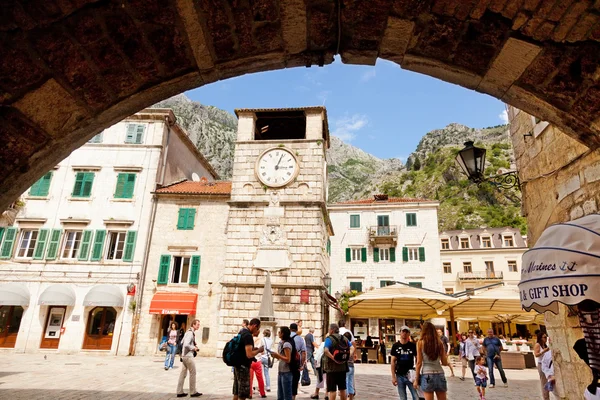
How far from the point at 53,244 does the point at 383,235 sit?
23.6 metres

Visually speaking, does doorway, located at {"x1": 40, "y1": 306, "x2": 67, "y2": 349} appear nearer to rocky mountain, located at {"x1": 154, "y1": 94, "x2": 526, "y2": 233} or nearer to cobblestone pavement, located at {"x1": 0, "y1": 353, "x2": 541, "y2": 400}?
cobblestone pavement, located at {"x1": 0, "y1": 353, "x2": 541, "y2": 400}

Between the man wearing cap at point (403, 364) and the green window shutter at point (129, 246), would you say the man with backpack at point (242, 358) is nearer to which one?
the man wearing cap at point (403, 364)

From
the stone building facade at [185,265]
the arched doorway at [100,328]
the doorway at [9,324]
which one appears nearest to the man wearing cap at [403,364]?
the stone building facade at [185,265]

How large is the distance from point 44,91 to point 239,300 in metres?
18.2

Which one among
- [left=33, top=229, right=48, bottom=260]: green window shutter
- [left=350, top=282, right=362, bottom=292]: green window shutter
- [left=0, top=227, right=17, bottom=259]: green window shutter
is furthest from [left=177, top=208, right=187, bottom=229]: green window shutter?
[left=350, top=282, right=362, bottom=292]: green window shutter

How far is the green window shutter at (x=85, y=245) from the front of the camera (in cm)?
2039

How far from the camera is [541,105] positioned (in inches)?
116

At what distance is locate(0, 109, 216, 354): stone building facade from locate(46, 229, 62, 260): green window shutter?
5cm

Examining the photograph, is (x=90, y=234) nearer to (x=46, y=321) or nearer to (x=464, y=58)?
(x=46, y=321)

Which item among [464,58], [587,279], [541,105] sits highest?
[464,58]

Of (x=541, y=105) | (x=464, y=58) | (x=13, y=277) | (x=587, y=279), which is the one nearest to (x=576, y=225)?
(x=587, y=279)

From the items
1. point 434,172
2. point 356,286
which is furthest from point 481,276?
point 434,172

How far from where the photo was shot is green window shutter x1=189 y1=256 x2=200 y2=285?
20.6 meters

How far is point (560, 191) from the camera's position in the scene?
203 inches
